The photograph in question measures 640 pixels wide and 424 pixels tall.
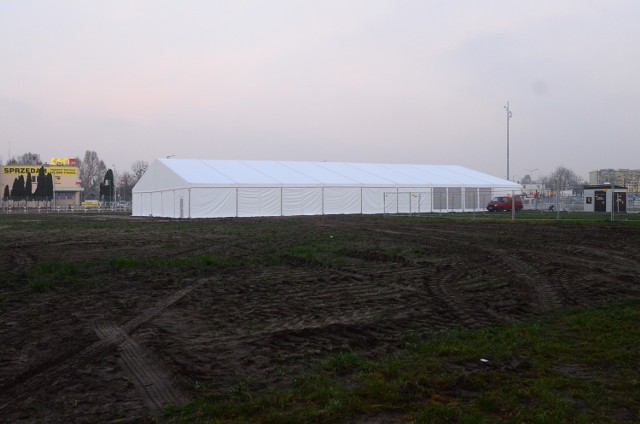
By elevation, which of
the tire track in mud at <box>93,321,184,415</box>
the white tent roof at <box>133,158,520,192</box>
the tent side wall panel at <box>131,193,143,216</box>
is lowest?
the tire track in mud at <box>93,321,184,415</box>

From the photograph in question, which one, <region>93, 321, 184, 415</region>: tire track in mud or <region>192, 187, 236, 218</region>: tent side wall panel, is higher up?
<region>192, 187, 236, 218</region>: tent side wall panel

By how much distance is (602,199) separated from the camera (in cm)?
4228

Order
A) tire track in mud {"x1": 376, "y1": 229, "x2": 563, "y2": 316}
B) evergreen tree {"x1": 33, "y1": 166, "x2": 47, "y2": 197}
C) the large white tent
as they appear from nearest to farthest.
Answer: tire track in mud {"x1": 376, "y1": 229, "x2": 563, "y2": 316}, the large white tent, evergreen tree {"x1": 33, "y1": 166, "x2": 47, "y2": 197}

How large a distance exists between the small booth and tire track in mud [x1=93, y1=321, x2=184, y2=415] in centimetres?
3926

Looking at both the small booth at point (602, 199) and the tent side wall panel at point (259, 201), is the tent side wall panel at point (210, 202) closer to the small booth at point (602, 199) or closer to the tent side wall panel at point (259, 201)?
the tent side wall panel at point (259, 201)

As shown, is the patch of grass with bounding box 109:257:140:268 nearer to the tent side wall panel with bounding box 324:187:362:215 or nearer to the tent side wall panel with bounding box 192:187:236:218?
the tent side wall panel with bounding box 192:187:236:218

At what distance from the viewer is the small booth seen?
129 feet

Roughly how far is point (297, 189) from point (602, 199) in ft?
72.1

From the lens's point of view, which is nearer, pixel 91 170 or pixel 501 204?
pixel 501 204

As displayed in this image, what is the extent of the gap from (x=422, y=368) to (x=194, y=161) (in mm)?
43294

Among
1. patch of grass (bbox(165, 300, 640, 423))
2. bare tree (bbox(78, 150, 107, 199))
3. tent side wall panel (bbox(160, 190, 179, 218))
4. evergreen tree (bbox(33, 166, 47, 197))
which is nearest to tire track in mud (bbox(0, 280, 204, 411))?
patch of grass (bbox(165, 300, 640, 423))

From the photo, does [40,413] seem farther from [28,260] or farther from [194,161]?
[194,161]

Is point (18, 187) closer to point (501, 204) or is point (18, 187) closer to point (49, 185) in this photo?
point (49, 185)

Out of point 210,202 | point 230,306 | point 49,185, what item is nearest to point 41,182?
point 49,185
